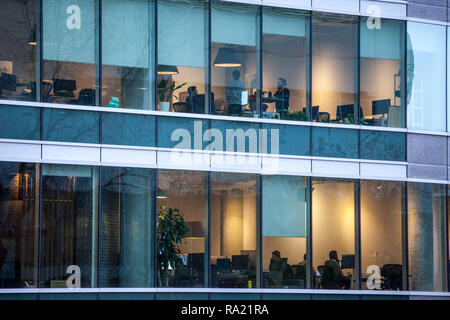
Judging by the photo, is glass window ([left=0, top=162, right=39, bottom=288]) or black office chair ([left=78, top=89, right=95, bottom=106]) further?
black office chair ([left=78, top=89, right=95, bottom=106])

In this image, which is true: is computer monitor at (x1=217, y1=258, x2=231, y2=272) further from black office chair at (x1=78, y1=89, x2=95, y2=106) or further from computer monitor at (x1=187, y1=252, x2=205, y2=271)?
black office chair at (x1=78, y1=89, x2=95, y2=106)

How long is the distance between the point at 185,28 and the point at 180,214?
15.6 ft

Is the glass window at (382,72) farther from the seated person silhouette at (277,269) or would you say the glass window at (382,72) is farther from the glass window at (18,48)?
the glass window at (18,48)

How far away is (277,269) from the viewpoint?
2183cm

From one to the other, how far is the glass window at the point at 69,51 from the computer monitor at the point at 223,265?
5.03 meters

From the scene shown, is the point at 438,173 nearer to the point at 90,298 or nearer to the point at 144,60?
the point at 144,60

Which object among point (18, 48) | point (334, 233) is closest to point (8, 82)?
point (18, 48)

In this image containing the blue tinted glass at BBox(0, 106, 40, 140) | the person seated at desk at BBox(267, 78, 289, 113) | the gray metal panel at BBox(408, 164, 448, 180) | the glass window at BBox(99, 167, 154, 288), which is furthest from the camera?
the gray metal panel at BBox(408, 164, 448, 180)

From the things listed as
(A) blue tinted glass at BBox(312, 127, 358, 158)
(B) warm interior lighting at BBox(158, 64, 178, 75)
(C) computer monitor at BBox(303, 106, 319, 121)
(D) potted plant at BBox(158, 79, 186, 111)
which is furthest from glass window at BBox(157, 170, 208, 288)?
(C) computer monitor at BBox(303, 106, 319, 121)

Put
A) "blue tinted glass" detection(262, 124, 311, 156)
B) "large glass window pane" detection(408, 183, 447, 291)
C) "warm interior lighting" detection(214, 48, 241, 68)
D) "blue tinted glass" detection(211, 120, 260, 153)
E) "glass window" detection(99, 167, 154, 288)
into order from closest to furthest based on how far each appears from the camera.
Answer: "glass window" detection(99, 167, 154, 288) → "blue tinted glass" detection(211, 120, 260, 153) → "warm interior lighting" detection(214, 48, 241, 68) → "blue tinted glass" detection(262, 124, 311, 156) → "large glass window pane" detection(408, 183, 447, 291)

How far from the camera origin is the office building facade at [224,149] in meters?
20.0

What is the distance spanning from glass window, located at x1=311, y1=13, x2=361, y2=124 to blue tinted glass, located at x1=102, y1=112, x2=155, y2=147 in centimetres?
468

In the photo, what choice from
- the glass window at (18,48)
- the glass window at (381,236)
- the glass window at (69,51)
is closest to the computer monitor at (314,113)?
the glass window at (381,236)

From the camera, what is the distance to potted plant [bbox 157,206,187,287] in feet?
68.1
